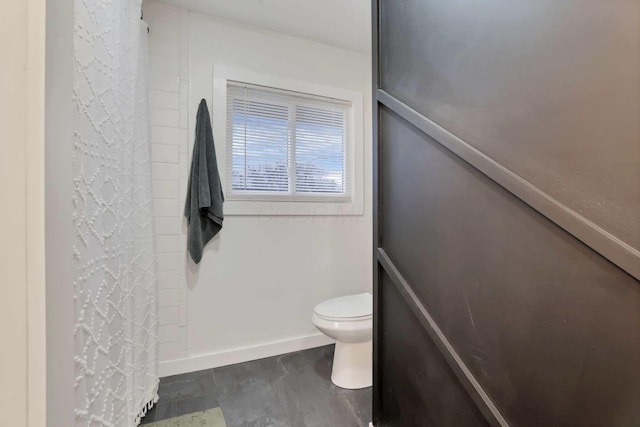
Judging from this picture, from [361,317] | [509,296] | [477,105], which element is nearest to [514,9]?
[477,105]

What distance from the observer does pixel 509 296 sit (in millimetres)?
719

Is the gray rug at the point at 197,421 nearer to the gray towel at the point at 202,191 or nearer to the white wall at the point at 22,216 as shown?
the gray towel at the point at 202,191

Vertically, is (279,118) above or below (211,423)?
above

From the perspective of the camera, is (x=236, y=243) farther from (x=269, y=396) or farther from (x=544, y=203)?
(x=544, y=203)

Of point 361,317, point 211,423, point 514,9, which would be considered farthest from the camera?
point 361,317

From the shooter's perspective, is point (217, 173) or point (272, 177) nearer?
point (217, 173)

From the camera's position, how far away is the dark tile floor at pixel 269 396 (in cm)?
148

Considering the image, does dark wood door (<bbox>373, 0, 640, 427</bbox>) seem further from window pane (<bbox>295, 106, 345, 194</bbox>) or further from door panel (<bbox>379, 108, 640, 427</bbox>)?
window pane (<bbox>295, 106, 345, 194</bbox>)

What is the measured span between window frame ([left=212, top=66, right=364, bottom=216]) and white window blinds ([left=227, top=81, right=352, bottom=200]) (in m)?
0.03

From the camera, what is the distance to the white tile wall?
1854 mm

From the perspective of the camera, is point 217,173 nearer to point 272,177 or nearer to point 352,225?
point 272,177

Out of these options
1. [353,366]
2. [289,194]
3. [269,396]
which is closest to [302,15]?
[289,194]

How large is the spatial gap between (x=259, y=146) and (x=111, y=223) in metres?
1.34

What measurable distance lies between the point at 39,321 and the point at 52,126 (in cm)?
26
